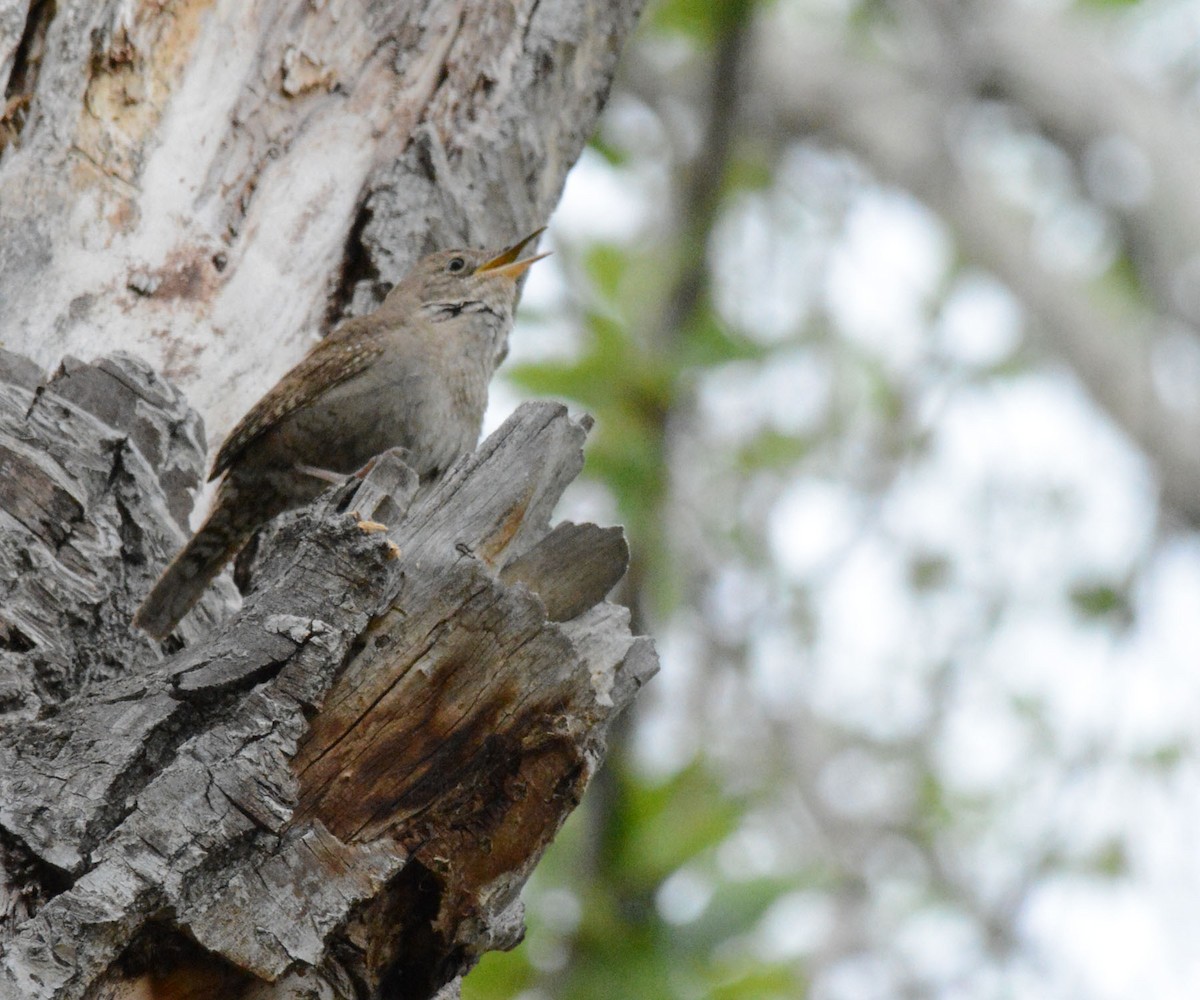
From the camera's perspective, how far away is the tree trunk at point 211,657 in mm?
1835

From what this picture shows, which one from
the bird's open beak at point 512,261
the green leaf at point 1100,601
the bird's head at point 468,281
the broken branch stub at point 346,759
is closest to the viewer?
the broken branch stub at point 346,759

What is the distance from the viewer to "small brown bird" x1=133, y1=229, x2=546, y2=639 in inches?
124

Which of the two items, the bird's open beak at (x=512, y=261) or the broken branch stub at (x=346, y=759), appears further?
the bird's open beak at (x=512, y=261)

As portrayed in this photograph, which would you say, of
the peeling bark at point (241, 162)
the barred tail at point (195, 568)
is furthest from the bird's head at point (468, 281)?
the barred tail at point (195, 568)

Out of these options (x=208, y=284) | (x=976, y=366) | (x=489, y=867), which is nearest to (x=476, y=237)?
(x=208, y=284)

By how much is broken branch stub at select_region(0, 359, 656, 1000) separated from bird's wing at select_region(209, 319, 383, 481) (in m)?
0.95

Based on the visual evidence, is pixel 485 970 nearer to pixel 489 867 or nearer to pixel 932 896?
pixel 489 867

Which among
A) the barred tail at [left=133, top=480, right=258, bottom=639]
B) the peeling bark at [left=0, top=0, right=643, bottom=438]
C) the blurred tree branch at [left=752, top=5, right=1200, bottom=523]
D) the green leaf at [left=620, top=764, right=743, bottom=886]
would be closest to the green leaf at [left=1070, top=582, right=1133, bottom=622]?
the blurred tree branch at [left=752, top=5, right=1200, bottom=523]

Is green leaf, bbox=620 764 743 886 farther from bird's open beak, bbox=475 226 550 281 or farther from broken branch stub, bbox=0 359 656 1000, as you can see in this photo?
bird's open beak, bbox=475 226 550 281

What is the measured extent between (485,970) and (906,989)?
523cm

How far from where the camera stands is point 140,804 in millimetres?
1822

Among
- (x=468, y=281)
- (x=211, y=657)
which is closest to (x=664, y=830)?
(x=468, y=281)

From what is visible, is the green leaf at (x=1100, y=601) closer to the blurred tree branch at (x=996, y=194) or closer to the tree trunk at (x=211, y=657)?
the blurred tree branch at (x=996, y=194)

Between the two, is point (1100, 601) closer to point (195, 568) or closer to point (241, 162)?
point (241, 162)
